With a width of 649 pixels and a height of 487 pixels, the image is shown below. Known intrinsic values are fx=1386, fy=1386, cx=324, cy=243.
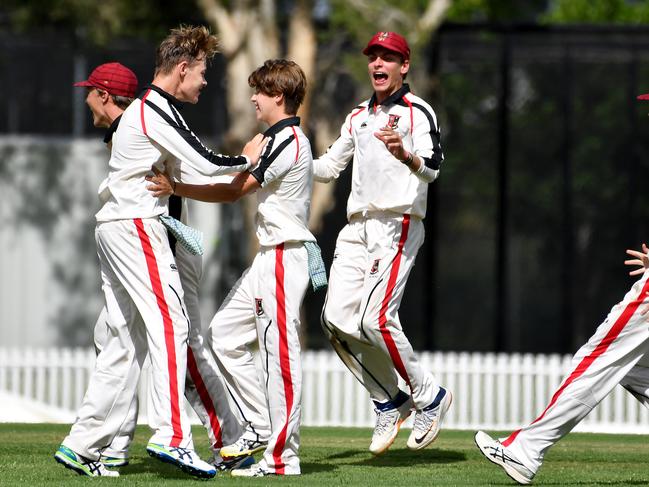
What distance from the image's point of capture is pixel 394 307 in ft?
27.5

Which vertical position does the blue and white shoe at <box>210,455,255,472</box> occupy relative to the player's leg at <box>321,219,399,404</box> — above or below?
below

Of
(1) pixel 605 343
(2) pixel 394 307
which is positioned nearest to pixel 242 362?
(2) pixel 394 307

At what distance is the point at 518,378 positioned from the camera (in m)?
17.0

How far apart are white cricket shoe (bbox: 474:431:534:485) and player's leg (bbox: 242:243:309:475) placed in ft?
3.55

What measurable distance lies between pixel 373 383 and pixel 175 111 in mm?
2340

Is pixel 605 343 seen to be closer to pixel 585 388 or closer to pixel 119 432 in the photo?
pixel 585 388

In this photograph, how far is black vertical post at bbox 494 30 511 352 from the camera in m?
22.7

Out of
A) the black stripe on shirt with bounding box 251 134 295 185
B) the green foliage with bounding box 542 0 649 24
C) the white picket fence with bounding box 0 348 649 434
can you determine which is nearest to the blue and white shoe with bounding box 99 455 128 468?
the black stripe on shirt with bounding box 251 134 295 185

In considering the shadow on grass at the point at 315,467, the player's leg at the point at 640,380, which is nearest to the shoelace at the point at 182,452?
the shadow on grass at the point at 315,467

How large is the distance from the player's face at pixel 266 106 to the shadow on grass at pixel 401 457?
7.15 feet

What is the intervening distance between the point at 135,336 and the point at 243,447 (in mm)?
866

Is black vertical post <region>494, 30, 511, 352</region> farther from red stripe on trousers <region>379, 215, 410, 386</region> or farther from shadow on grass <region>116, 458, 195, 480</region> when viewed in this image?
shadow on grass <region>116, 458, 195, 480</region>

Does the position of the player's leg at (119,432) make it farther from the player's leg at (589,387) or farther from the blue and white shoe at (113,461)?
the player's leg at (589,387)

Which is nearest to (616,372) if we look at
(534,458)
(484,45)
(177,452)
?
(534,458)
